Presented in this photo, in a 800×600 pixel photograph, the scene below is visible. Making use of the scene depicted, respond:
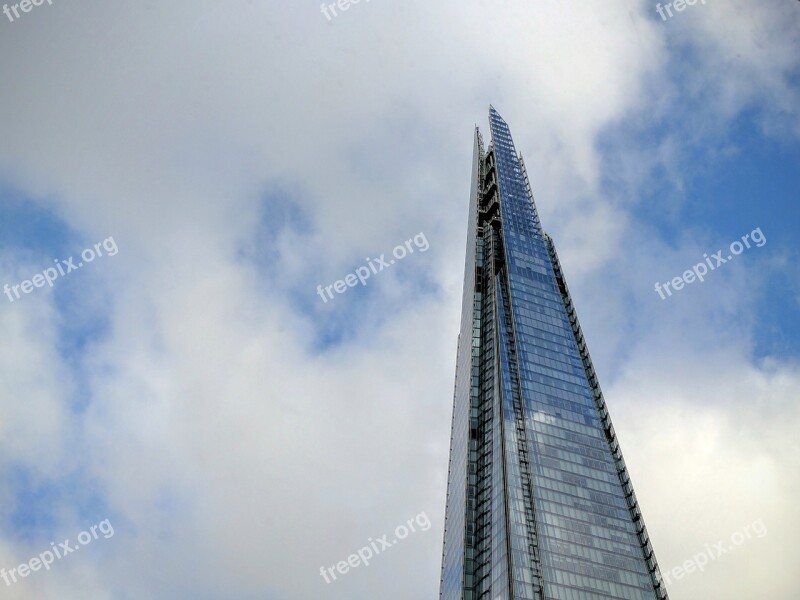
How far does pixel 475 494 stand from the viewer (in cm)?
12850

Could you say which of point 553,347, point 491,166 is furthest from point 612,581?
point 491,166

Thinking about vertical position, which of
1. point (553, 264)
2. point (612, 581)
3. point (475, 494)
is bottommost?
point (612, 581)

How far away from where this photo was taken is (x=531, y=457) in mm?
117312

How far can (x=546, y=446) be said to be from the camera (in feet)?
393

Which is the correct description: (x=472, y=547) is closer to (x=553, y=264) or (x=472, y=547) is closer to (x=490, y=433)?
(x=490, y=433)

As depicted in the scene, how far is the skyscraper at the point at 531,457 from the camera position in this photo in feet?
342

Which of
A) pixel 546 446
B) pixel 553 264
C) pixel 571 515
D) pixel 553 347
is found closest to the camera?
pixel 571 515

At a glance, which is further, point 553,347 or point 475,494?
point 553,347

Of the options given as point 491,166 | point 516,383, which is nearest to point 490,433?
point 516,383

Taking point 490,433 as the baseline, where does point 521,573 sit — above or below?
below

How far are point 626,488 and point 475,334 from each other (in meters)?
44.7

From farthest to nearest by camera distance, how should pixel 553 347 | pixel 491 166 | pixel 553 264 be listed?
1. pixel 491 166
2. pixel 553 264
3. pixel 553 347

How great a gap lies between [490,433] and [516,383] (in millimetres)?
10390

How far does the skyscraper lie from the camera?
104125 mm
